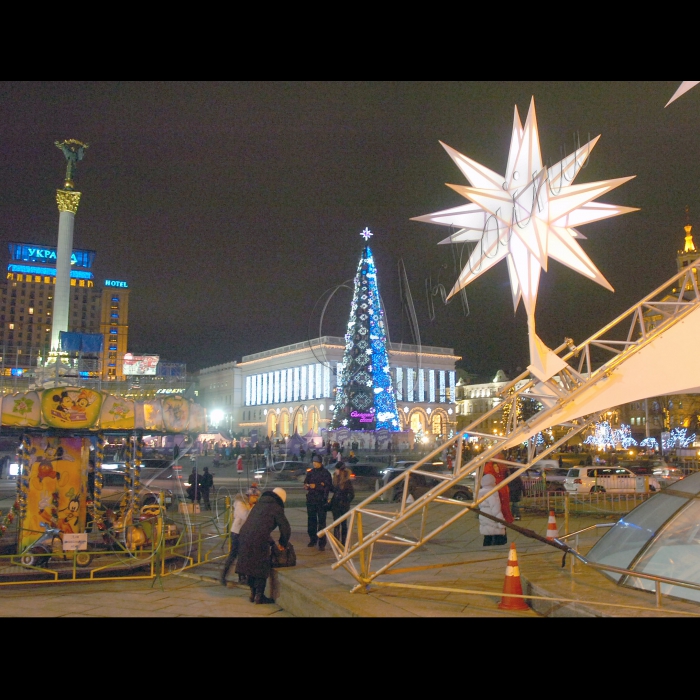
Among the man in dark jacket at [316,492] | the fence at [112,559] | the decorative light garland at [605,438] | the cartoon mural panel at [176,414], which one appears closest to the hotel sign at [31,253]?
the decorative light garland at [605,438]

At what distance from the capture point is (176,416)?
47.7 ft

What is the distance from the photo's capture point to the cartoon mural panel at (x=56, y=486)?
13.1 metres

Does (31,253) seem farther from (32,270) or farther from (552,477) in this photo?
(552,477)

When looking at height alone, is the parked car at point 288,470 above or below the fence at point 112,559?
above

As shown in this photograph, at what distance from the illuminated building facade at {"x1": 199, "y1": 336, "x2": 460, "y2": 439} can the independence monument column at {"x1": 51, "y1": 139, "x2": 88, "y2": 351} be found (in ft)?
150

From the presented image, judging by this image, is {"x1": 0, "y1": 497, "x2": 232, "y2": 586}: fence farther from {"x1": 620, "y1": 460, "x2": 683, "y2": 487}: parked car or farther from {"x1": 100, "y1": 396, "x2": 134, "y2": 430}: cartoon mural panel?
{"x1": 620, "y1": 460, "x2": 683, "y2": 487}: parked car

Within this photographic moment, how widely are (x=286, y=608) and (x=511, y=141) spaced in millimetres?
6392

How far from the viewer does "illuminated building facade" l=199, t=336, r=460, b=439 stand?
97938 mm

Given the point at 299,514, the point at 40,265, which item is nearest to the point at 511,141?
the point at 299,514

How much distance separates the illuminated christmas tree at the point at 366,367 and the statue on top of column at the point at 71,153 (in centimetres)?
2016

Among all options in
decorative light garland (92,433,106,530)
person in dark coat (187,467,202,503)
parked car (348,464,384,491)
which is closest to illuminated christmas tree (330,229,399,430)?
parked car (348,464,384,491)

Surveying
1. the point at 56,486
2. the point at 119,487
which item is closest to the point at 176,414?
the point at 56,486

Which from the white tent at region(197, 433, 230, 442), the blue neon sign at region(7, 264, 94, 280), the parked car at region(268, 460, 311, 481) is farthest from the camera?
the blue neon sign at region(7, 264, 94, 280)

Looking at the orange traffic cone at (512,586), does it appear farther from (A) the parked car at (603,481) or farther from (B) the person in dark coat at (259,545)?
(A) the parked car at (603,481)
